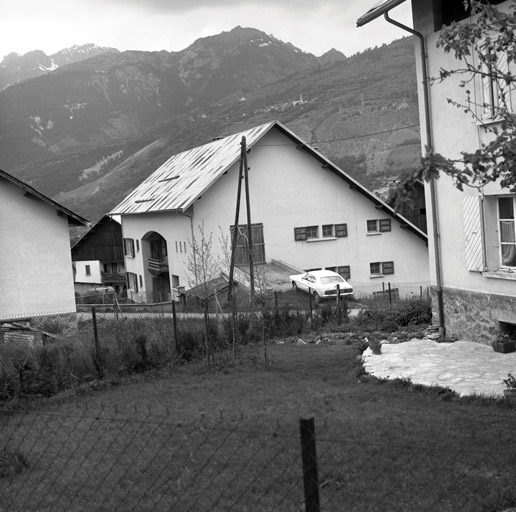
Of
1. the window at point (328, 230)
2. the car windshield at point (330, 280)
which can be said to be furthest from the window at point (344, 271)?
the car windshield at point (330, 280)

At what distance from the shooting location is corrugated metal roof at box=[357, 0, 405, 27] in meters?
15.7

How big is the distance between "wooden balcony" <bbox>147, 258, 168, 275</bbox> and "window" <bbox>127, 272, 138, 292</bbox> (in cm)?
390

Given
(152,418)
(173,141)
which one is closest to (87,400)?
(152,418)

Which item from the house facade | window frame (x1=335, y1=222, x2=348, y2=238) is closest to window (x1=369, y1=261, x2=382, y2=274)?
window frame (x1=335, y1=222, x2=348, y2=238)

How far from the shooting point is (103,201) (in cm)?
11631

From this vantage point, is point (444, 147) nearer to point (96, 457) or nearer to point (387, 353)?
A: point (387, 353)

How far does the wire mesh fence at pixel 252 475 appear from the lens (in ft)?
23.3

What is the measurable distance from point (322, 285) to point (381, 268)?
8905 mm

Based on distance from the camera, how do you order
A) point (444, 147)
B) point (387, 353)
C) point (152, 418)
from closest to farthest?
point (152, 418) < point (387, 353) < point (444, 147)

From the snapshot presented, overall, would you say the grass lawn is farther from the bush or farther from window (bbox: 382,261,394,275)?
window (bbox: 382,261,394,275)

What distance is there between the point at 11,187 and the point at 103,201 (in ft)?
299

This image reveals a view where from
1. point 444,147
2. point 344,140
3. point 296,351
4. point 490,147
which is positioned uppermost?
point 344,140

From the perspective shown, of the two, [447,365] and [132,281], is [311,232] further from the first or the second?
[447,365]

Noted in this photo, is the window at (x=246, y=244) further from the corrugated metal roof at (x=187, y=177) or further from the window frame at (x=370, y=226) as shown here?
the window frame at (x=370, y=226)
